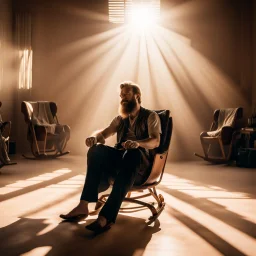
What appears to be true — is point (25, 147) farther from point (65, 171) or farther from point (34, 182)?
point (34, 182)

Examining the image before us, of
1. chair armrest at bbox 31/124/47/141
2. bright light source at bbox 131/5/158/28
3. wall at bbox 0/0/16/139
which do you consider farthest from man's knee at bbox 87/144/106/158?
bright light source at bbox 131/5/158/28

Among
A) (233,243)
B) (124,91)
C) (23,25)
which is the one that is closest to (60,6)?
(23,25)

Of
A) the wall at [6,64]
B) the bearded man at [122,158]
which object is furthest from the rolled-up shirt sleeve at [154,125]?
the wall at [6,64]

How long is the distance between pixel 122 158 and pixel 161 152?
0.36 meters

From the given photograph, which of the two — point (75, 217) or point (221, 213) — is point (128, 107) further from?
point (221, 213)

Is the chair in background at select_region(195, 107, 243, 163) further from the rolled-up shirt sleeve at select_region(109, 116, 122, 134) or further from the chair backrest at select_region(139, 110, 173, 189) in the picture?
the rolled-up shirt sleeve at select_region(109, 116, 122, 134)

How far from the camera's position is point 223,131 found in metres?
5.51

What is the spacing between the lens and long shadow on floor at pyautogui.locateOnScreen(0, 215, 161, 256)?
172 cm

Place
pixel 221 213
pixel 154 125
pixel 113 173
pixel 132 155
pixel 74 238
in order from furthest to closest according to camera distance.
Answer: pixel 221 213, pixel 154 125, pixel 113 173, pixel 132 155, pixel 74 238

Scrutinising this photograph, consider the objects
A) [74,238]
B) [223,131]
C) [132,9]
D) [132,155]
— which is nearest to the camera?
[74,238]

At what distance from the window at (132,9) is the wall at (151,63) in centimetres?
16

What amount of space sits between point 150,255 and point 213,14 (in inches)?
228

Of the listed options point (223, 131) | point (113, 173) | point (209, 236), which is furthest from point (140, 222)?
point (223, 131)

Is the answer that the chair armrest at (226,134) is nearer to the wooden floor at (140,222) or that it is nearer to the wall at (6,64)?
the wooden floor at (140,222)
